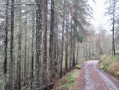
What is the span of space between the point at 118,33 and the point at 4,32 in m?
16.1

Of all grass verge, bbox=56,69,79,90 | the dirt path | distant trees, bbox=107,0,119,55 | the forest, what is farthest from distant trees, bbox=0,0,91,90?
distant trees, bbox=107,0,119,55

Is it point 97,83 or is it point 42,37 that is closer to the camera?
point 97,83

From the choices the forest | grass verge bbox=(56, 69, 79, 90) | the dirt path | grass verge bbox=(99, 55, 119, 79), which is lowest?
grass verge bbox=(56, 69, 79, 90)

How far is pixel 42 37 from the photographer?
8.47 meters

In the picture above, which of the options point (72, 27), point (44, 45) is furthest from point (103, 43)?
point (44, 45)

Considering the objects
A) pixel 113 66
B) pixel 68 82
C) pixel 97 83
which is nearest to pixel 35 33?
pixel 68 82

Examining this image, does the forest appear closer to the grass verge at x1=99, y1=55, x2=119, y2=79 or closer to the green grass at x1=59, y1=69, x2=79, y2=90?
the green grass at x1=59, y1=69, x2=79, y2=90

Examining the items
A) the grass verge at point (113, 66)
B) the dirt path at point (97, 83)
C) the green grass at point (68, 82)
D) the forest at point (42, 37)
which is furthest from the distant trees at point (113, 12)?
the green grass at point (68, 82)

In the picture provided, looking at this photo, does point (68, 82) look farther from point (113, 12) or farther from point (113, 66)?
point (113, 12)

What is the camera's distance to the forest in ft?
18.7

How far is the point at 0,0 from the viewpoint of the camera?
18.6 ft

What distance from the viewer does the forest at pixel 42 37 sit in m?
5.70

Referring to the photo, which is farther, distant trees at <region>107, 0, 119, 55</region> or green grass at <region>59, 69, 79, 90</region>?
distant trees at <region>107, 0, 119, 55</region>

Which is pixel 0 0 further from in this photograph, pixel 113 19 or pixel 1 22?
pixel 113 19
